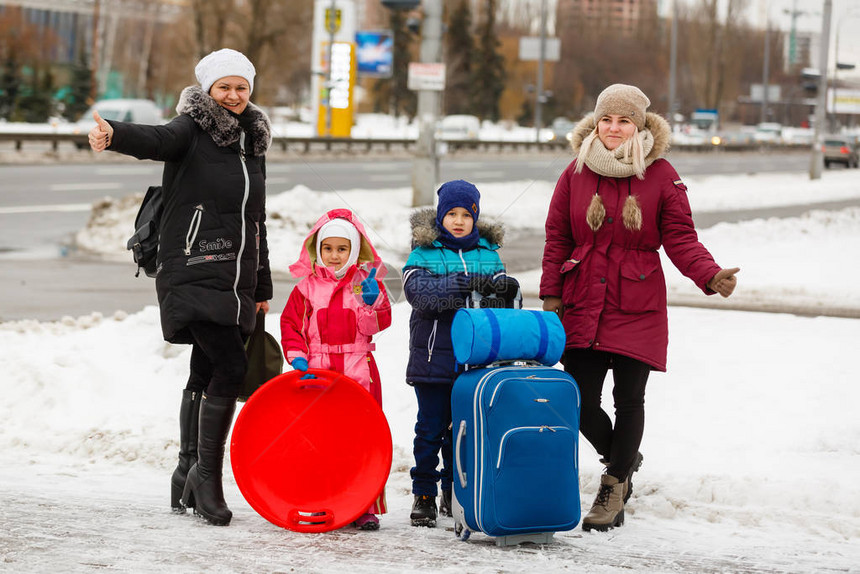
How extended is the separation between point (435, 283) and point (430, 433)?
2.03ft

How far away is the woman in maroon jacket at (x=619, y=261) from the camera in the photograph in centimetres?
452

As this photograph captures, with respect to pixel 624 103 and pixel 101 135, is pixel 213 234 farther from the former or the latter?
pixel 624 103

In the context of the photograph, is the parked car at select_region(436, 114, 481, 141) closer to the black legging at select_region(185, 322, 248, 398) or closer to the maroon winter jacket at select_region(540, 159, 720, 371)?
the maroon winter jacket at select_region(540, 159, 720, 371)

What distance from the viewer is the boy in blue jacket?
4.40 metres

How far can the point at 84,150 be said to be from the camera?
32.8 metres

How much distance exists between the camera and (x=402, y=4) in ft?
53.9

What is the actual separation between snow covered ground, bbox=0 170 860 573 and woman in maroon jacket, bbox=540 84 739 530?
516 mm

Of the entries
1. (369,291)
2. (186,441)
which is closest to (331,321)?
(369,291)

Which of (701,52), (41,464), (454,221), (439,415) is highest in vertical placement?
(701,52)

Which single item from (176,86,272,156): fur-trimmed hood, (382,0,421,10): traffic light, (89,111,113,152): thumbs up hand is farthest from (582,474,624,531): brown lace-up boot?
(382,0,421,10): traffic light

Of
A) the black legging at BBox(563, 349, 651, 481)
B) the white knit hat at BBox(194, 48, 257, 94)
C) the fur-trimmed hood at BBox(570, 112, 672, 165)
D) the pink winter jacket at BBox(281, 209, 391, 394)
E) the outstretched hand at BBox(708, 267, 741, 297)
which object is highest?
the white knit hat at BBox(194, 48, 257, 94)

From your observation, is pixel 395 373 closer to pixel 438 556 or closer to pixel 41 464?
pixel 41 464

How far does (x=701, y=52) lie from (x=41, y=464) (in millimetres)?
53882

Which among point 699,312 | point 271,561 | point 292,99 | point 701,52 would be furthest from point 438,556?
point 292,99
